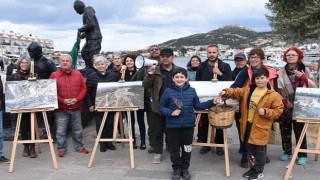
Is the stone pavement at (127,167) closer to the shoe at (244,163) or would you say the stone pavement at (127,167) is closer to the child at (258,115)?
the shoe at (244,163)

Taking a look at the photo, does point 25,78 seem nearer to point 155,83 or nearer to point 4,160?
point 4,160

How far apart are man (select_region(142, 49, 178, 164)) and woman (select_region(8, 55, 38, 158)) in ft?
6.32

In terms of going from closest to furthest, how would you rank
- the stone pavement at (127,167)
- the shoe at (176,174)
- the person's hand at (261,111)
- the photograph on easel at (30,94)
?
the person's hand at (261,111) → the shoe at (176,174) → the stone pavement at (127,167) → the photograph on easel at (30,94)

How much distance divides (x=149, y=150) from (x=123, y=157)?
1.55 feet

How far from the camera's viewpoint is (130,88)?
16.9 feet

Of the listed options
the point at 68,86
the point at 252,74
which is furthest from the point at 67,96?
the point at 252,74

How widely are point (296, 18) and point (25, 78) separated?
1460 centimetres

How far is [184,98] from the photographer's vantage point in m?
4.25

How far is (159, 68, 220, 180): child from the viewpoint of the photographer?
13.9 feet

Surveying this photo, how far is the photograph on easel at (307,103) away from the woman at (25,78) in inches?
160

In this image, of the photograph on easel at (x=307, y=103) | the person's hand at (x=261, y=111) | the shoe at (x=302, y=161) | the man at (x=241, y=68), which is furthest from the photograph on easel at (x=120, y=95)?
the shoe at (x=302, y=161)

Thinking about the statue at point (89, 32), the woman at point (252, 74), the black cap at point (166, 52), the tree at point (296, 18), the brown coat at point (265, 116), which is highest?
the tree at point (296, 18)

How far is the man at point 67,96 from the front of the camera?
5293 mm

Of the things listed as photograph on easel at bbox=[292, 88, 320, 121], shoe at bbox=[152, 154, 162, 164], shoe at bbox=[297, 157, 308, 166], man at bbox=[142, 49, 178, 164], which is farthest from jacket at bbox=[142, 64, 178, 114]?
shoe at bbox=[297, 157, 308, 166]
